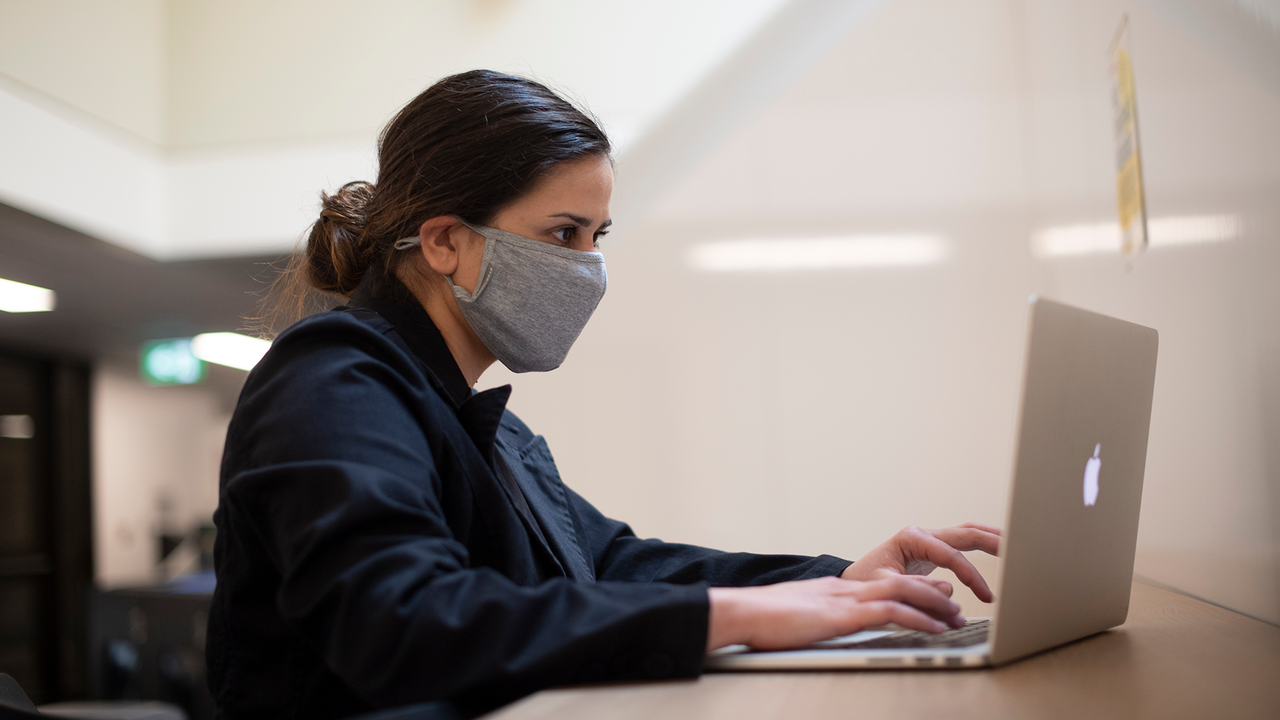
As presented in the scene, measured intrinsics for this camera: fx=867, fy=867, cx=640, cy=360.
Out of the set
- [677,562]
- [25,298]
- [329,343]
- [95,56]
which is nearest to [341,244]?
[329,343]

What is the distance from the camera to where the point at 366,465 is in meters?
0.67

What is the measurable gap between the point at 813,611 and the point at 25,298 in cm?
484

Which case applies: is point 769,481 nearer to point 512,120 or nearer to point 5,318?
point 512,120

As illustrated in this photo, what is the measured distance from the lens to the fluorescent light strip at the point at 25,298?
4078 mm

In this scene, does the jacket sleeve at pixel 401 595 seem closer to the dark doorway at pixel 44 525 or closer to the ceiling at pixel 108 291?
the ceiling at pixel 108 291

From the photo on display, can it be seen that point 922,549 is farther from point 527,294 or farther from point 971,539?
point 527,294

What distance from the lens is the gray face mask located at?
1042 mm

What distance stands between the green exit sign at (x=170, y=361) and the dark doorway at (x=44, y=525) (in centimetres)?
65

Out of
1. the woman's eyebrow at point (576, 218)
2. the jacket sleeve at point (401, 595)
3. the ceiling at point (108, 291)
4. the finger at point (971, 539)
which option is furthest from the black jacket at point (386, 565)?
the ceiling at point (108, 291)

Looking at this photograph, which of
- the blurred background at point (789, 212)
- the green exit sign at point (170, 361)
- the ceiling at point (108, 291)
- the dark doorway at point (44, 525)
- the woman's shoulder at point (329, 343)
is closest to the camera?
the woman's shoulder at point (329, 343)

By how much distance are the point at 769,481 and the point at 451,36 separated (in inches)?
71.1

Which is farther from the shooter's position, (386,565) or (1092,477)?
(1092,477)

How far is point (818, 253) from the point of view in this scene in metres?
2.42

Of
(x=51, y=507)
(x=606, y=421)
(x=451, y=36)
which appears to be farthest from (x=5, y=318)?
(x=606, y=421)
